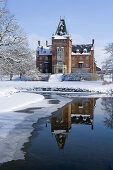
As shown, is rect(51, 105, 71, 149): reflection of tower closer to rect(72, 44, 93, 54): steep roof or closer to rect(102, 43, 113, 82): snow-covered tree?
rect(102, 43, 113, 82): snow-covered tree

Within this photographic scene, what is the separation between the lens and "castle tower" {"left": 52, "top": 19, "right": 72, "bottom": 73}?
67812 mm

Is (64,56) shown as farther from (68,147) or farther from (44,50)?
(68,147)

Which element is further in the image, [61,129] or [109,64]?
[109,64]

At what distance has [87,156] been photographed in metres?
6.74

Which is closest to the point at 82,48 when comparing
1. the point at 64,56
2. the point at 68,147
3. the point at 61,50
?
the point at 64,56

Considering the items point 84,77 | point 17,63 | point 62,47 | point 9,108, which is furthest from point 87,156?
point 62,47

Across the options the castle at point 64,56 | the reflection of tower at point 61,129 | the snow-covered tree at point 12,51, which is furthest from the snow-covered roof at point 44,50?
the reflection of tower at point 61,129

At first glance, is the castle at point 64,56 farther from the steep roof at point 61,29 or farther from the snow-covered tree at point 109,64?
the snow-covered tree at point 109,64

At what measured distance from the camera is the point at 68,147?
7.57 meters

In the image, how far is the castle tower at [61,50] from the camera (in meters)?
67.8

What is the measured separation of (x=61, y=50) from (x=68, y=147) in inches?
2463

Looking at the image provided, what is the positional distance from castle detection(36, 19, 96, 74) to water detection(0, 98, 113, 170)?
5432 centimetres

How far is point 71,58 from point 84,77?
20.1 meters

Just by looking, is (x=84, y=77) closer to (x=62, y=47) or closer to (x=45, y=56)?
(x=62, y=47)
